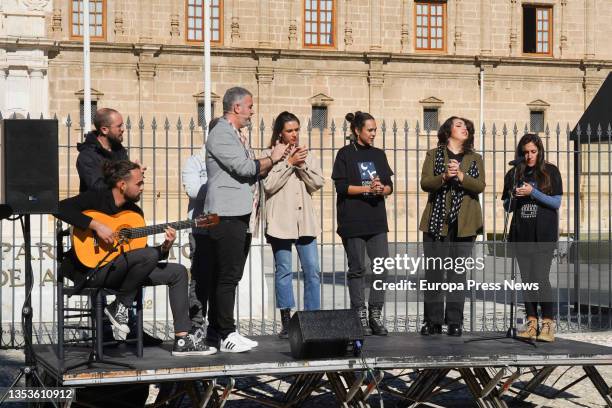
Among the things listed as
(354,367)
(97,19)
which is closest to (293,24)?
(97,19)

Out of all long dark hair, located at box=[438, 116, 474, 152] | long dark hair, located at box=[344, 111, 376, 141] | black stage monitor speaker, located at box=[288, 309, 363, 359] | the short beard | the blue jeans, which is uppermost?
long dark hair, located at box=[344, 111, 376, 141]

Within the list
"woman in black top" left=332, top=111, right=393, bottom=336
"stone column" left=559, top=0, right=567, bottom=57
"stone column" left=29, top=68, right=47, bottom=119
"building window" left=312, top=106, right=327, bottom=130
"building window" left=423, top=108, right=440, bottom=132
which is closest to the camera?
"woman in black top" left=332, top=111, right=393, bottom=336

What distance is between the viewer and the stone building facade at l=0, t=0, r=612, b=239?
34.7 m

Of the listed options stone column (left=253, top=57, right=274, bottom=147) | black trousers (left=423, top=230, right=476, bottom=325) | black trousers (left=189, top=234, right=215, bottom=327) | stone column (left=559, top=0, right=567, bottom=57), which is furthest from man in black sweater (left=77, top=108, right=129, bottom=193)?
stone column (left=559, top=0, right=567, bottom=57)

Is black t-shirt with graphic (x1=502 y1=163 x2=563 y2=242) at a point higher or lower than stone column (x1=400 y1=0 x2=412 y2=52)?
lower

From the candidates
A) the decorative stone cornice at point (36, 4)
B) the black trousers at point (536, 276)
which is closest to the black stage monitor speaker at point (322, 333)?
the black trousers at point (536, 276)

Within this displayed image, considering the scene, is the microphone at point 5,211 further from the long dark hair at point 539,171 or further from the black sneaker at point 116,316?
the long dark hair at point 539,171

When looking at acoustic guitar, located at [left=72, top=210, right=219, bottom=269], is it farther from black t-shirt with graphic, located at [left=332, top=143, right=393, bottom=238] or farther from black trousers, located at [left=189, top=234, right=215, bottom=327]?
black t-shirt with graphic, located at [left=332, top=143, right=393, bottom=238]

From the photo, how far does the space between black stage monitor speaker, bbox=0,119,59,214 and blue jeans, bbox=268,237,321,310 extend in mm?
2237

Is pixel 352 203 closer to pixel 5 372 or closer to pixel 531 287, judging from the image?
pixel 531 287

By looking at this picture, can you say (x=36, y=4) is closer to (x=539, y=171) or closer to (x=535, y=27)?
(x=539, y=171)

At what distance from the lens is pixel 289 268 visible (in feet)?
30.3

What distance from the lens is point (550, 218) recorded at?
9.07 m

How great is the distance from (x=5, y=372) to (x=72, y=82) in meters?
25.7
